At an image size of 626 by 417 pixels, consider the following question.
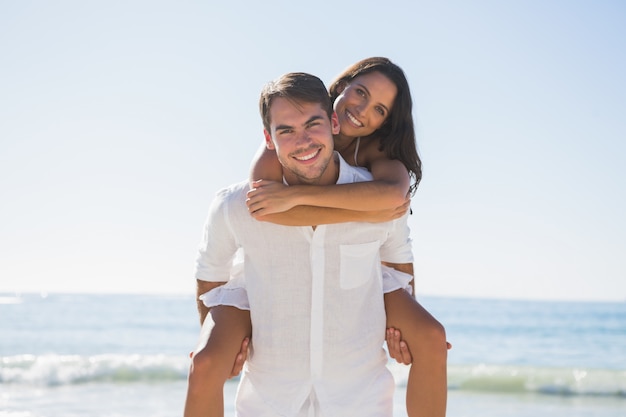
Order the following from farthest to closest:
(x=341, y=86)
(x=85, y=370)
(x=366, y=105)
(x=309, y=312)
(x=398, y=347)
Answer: (x=85, y=370), (x=341, y=86), (x=366, y=105), (x=398, y=347), (x=309, y=312)

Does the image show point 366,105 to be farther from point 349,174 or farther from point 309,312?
point 309,312

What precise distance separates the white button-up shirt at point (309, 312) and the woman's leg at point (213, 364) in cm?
11

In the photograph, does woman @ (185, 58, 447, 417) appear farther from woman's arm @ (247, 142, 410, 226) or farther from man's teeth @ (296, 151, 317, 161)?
man's teeth @ (296, 151, 317, 161)

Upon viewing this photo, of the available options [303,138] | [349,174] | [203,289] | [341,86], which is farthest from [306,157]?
[341,86]

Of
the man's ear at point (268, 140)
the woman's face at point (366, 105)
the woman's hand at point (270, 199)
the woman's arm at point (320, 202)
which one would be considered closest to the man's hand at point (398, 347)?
the woman's arm at point (320, 202)

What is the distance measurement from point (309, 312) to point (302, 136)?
711 mm

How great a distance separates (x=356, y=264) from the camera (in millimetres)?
3082

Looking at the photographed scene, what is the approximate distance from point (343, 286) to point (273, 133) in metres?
0.69

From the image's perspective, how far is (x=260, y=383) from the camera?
3.06 metres

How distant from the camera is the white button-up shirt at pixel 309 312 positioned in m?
3.00

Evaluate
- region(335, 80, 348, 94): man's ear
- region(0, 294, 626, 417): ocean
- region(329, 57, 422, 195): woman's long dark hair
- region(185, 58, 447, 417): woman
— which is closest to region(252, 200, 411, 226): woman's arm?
region(185, 58, 447, 417): woman

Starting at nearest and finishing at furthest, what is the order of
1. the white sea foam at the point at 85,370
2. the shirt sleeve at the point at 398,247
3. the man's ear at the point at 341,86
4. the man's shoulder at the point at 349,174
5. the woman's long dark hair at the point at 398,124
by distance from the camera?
the man's shoulder at the point at 349,174 → the shirt sleeve at the point at 398,247 → the woman's long dark hair at the point at 398,124 → the man's ear at the point at 341,86 → the white sea foam at the point at 85,370

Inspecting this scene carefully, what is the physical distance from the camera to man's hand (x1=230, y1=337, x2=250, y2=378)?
9.88ft

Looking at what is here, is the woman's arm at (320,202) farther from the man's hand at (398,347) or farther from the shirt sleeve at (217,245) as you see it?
the man's hand at (398,347)
